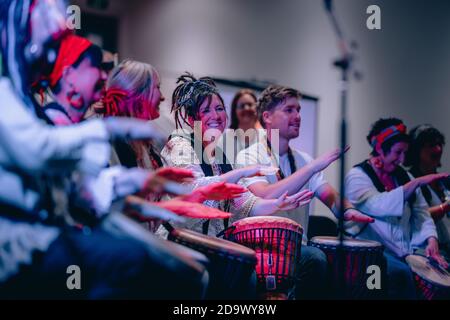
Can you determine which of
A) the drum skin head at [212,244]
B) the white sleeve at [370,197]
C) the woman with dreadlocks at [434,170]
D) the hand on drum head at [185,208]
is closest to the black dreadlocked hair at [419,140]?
the woman with dreadlocks at [434,170]

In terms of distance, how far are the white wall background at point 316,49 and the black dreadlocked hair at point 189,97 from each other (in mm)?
490

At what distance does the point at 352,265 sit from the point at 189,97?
1396 mm

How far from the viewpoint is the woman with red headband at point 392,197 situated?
3613 mm

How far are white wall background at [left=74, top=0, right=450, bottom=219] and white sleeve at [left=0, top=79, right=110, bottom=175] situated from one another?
67.4 inches

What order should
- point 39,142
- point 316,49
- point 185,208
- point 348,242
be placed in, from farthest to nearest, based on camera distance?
point 316,49, point 348,242, point 185,208, point 39,142

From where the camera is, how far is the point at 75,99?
2.24 metres

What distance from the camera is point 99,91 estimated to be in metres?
2.33

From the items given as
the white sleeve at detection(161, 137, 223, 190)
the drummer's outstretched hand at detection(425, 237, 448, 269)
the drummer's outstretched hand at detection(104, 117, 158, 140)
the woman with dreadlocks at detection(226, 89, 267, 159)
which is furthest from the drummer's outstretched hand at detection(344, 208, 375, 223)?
the drummer's outstretched hand at detection(104, 117, 158, 140)

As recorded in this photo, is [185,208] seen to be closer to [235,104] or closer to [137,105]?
[137,105]

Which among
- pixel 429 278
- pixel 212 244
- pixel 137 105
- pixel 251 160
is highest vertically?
pixel 137 105

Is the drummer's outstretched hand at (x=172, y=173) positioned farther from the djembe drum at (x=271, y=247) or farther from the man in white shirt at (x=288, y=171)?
the man in white shirt at (x=288, y=171)

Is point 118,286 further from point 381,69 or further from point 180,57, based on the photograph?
point 180,57

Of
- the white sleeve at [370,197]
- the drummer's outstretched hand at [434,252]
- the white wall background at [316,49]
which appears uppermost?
the white wall background at [316,49]

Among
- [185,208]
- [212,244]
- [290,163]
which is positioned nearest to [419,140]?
[290,163]
